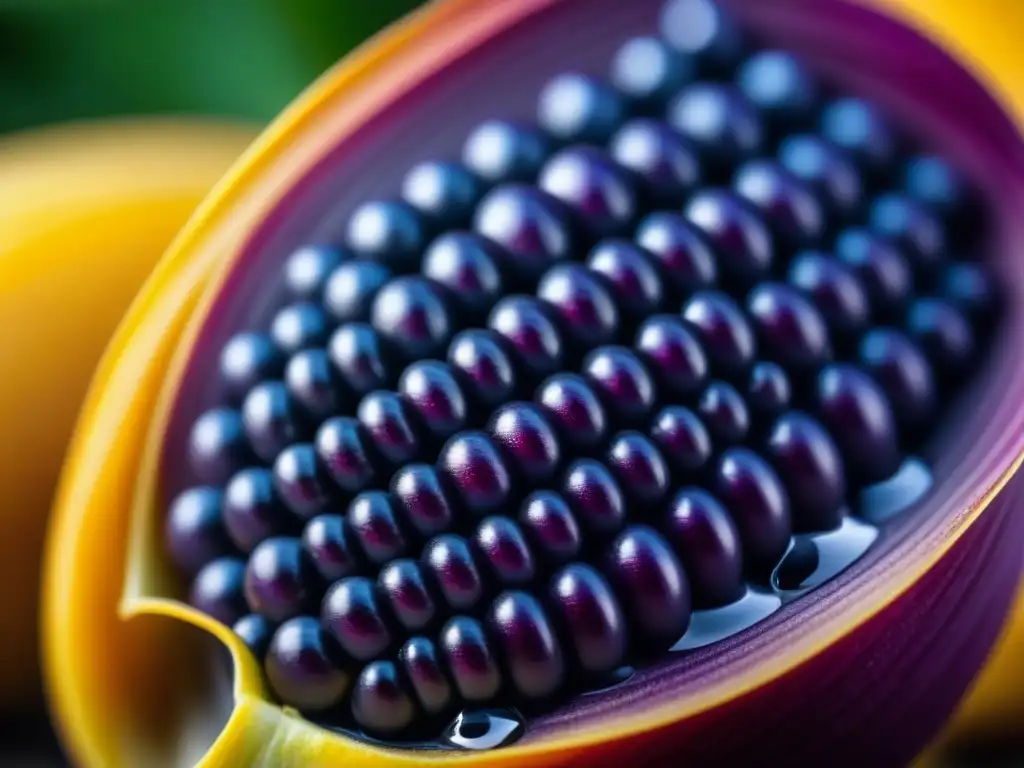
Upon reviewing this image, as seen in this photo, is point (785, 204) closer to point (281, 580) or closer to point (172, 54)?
point (281, 580)

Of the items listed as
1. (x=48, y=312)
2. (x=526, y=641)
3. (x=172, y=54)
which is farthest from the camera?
(x=172, y=54)

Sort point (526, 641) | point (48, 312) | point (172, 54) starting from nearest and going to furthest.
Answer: point (526, 641)
point (48, 312)
point (172, 54)

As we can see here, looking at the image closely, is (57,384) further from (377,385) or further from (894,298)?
(894,298)

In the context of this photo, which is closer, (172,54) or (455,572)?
(455,572)

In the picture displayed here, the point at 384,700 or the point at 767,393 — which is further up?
the point at 767,393

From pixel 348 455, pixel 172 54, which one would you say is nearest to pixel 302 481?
pixel 348 455

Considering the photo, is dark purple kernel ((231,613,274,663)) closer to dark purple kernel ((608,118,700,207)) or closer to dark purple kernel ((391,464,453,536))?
dark purple kernel ((391,464,453,536))

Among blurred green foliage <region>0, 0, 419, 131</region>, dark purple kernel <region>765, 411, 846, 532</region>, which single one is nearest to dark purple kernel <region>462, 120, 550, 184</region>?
dark purple kernel <region>765, 411, 846, 532</region>
